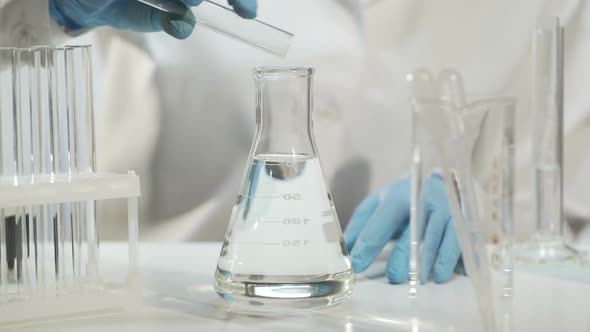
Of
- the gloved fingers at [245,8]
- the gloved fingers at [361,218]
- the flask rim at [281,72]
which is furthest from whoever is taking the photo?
the gloved fingers at [361,218]

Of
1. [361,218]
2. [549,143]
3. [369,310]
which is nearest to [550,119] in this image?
[549,143]

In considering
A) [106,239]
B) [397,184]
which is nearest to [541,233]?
[397,184]

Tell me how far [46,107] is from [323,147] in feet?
3.27

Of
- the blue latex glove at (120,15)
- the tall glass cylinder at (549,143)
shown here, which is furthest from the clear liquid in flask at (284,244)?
the tall glass cylinder at (549,143)

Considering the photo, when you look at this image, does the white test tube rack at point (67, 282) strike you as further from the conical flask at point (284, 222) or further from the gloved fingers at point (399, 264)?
the gloved fingers at point (399, 264)

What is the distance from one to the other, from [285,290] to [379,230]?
32cm

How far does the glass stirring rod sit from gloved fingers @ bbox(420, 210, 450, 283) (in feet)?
1.05

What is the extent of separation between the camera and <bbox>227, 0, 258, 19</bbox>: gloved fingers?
3.64 feet

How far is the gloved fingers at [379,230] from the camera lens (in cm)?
109

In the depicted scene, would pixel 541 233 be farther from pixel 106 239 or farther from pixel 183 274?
pixel 106 239

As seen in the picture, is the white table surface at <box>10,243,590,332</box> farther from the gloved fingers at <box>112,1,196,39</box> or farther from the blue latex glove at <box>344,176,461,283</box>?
the gloved fingers at <box>112,1,196,39</box>

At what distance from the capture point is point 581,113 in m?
1.78

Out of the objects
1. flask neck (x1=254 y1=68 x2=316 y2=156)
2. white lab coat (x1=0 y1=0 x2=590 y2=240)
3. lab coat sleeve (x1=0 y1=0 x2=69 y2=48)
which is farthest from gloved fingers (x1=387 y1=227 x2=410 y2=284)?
white lab coat (x1=0 y1=0 x2=590 y2=240)

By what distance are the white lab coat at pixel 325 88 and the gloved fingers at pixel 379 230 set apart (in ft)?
2.15
